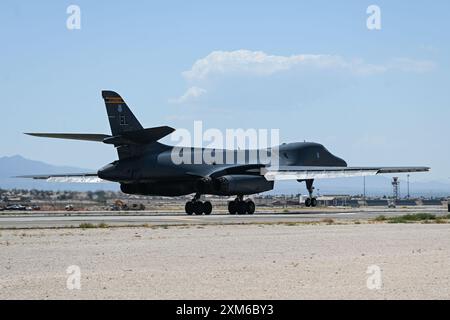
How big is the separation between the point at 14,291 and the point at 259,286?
4464 mm

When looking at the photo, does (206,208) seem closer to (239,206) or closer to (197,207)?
(197,207)

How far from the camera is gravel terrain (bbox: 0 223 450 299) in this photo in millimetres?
13797

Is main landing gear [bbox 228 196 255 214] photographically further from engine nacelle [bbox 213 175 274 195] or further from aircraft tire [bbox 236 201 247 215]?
engine nacelle [bbox 213 175 274 195]

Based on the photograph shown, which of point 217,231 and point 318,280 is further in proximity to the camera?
point 217,231

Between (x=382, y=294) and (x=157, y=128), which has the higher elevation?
(x=157, y=128)

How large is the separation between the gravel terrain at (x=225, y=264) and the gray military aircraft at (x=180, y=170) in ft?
62.5

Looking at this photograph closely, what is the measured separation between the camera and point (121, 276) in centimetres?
1598

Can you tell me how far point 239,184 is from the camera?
52844mm

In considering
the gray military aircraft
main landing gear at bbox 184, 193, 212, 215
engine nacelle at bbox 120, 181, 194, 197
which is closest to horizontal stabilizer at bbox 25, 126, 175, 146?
the gray military aircraft

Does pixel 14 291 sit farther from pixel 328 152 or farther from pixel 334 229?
pixel 328 152

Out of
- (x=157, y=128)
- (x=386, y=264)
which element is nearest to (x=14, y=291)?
(x=386, y=264)

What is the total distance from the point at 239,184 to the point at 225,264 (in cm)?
3455

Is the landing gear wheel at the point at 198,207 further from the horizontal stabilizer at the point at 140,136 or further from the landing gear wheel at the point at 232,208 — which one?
the horizontal stabilizer at the point at 140,136

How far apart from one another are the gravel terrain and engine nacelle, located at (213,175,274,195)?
21.9 m
